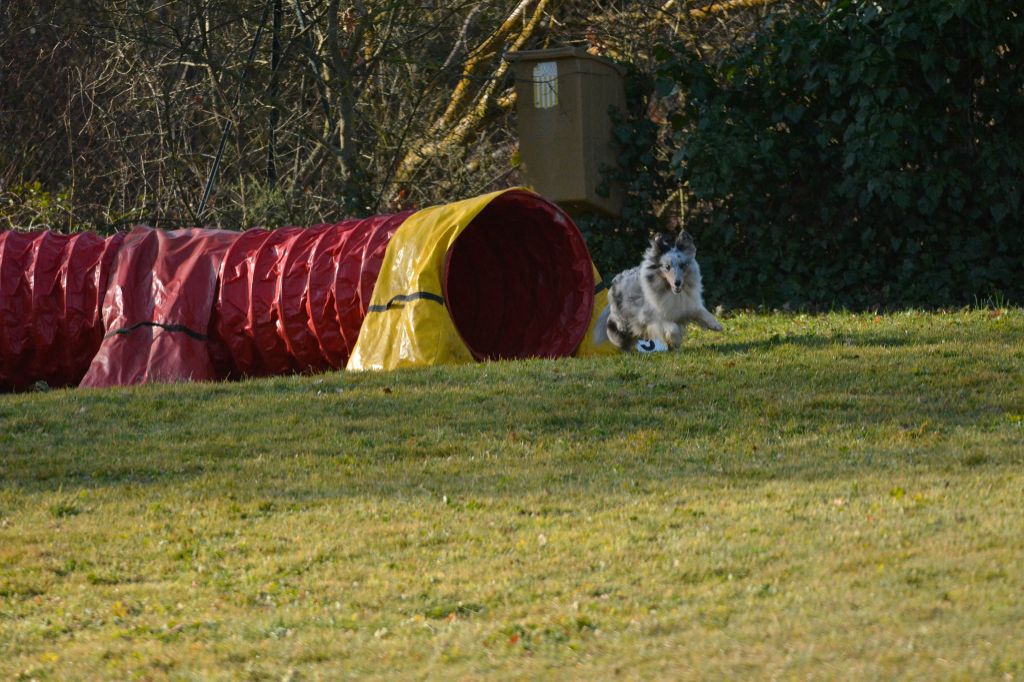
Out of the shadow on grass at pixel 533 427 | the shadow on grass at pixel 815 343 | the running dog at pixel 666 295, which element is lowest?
the shadow on grass at pixel 533 427

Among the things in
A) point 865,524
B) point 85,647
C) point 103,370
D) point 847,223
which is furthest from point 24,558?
point 847,223

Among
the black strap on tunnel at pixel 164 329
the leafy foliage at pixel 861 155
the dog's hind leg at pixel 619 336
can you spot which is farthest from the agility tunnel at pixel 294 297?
the leafy foliage at pixel 861 155

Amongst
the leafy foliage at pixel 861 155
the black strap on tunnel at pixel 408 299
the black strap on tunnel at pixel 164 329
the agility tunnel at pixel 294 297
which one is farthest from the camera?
the leafy foliage at pixel 861 155

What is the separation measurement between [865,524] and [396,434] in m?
3.42

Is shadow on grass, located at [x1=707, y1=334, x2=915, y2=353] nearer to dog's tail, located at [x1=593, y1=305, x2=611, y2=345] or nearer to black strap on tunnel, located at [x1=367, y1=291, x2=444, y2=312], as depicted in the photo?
dog's tail, located at [x1=593, y1=305, x2=611, y2=345]

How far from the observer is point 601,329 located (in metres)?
12.3

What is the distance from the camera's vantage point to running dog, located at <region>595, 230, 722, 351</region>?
1116 centimetres

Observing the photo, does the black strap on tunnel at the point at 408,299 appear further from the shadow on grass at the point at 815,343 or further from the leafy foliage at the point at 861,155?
the leafy foliage at the point at 861,155

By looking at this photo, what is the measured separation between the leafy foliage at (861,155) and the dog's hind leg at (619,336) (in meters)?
3.73

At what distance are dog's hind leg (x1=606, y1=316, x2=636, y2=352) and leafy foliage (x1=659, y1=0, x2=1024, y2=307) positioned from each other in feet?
12.2

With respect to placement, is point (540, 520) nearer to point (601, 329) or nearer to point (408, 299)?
point (408, 299)

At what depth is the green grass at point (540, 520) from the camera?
16.0ft

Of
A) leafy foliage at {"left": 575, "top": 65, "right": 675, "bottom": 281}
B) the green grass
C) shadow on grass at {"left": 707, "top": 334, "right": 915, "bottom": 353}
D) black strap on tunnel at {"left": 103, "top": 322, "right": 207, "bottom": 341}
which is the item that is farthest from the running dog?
leafy foliage at {"left": 575, "top": 65, "right": 675, "bottom": 281}

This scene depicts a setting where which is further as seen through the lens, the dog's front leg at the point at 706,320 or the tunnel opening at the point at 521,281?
the tunnel opening at the point at 521,281
